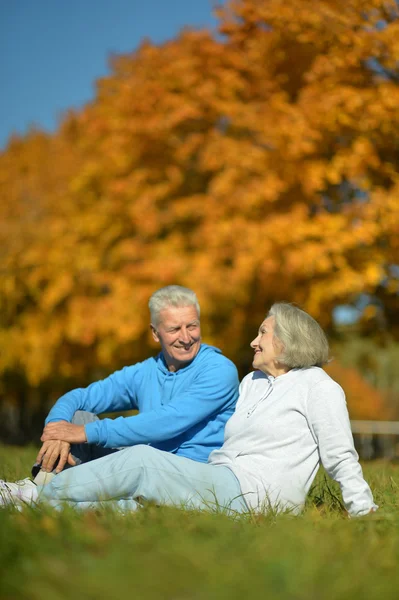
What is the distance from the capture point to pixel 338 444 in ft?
10.4

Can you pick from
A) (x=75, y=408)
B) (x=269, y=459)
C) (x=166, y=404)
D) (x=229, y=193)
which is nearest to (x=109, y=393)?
(x=75, y=408)

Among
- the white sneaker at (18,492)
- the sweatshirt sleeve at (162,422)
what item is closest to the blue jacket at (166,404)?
the sweatshirt sleeve at (162,422)

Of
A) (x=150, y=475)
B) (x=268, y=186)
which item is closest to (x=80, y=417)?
(x=150, y=475)

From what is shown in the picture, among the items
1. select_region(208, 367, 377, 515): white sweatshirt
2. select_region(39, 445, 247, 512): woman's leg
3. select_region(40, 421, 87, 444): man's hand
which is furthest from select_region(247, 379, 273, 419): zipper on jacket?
select_region(40, 421, 87, 444): man's hand

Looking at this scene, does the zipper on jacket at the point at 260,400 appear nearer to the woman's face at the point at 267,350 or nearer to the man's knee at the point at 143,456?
the woman's face at the point at 267,350

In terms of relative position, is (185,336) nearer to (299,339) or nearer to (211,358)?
(211,358)

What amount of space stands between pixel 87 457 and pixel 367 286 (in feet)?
18.6

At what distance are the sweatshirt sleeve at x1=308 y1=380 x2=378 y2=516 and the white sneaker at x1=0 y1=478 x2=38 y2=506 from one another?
4.60ft

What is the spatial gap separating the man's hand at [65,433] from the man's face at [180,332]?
0.69 metres

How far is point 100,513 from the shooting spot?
2.99m

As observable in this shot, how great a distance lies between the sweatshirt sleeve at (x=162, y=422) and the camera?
3.65 metres

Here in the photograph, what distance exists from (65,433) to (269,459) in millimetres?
1086

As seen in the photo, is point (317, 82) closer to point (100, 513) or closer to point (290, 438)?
point (290, 438)

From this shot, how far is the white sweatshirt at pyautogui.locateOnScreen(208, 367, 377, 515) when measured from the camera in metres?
3.21
